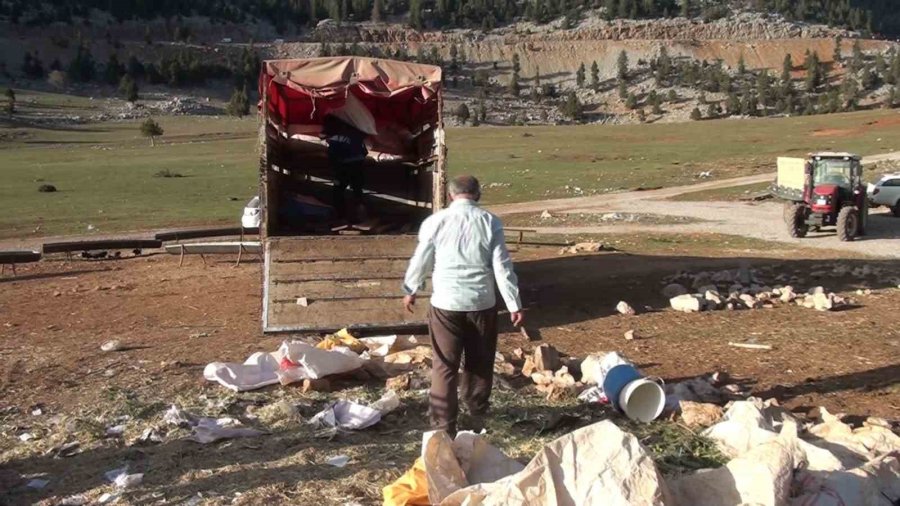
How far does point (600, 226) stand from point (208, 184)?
20402mm

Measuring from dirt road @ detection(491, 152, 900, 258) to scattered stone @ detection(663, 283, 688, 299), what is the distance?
23.0ft

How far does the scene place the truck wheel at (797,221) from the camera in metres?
22.7

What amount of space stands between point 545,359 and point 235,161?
46295mm

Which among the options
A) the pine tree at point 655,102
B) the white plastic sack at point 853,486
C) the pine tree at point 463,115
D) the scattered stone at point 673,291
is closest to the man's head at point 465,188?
the white plastic sack at point 853,486

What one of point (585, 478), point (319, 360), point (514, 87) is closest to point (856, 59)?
point (514, 87)

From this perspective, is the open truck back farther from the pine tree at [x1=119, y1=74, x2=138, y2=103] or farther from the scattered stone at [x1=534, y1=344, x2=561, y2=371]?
the pine tree at [x1=119, y1=74, x2=138, y2=103]

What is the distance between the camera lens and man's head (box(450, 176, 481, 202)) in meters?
6.93

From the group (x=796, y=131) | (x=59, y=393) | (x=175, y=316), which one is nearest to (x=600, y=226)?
(x=175, y=316)

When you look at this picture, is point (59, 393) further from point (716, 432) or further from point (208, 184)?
point (208, 184)

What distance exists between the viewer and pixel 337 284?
11797 millimetres

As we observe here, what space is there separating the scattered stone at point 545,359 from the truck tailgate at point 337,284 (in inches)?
100

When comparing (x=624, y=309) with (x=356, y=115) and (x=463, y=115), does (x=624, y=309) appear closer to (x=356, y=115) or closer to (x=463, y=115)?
(x=356, y=115)

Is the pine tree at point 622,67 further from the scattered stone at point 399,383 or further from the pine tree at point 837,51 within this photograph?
the scattered stone at point 399,383

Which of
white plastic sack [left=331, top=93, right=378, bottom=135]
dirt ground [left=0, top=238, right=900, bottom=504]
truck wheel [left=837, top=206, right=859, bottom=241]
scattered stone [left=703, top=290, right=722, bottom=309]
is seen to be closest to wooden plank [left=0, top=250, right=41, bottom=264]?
dirt ground [left=0, top=238, right=900, bottom=504]
